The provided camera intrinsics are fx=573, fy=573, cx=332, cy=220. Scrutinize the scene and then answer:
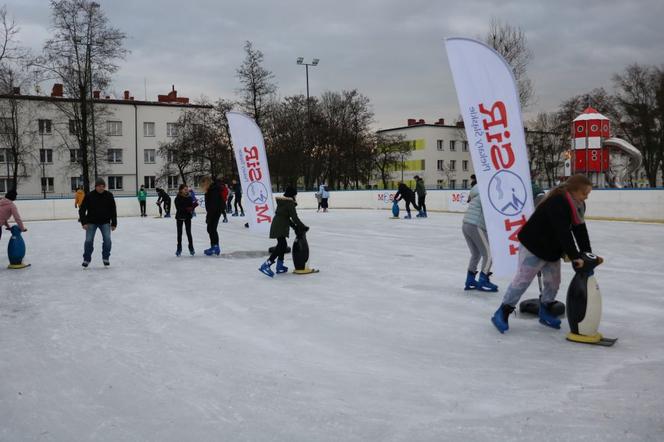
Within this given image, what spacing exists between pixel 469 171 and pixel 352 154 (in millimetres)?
28600

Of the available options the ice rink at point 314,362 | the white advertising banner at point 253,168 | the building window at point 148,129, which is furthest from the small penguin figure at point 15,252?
the building window at point 148,129

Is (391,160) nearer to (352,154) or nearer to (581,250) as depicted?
(352,154)

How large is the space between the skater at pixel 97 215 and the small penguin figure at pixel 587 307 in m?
7.94

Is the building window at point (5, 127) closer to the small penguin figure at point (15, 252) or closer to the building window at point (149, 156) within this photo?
the building window at point (149, 156)

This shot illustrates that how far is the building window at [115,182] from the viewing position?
56469mm

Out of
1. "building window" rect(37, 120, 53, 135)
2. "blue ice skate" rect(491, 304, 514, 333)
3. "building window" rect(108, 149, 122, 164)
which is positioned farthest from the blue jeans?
"building window" rect(108, 149, 122, 164)

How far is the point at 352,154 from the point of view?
55406 millimetres

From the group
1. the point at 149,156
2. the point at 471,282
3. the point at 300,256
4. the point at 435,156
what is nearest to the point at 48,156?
the point at 149,156

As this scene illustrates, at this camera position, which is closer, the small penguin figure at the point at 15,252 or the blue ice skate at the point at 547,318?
the blue ice skate at the point at 547,318

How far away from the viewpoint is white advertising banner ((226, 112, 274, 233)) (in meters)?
12.4

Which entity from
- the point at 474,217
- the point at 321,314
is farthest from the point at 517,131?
the point at 321,314

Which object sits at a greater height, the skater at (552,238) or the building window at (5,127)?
the building window at (5,127)

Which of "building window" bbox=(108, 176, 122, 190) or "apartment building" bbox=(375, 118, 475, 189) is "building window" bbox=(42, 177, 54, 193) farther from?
"apartment building" bbox=(375, 118, 475, 189)

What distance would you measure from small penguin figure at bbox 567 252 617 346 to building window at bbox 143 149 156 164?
2277 inches
